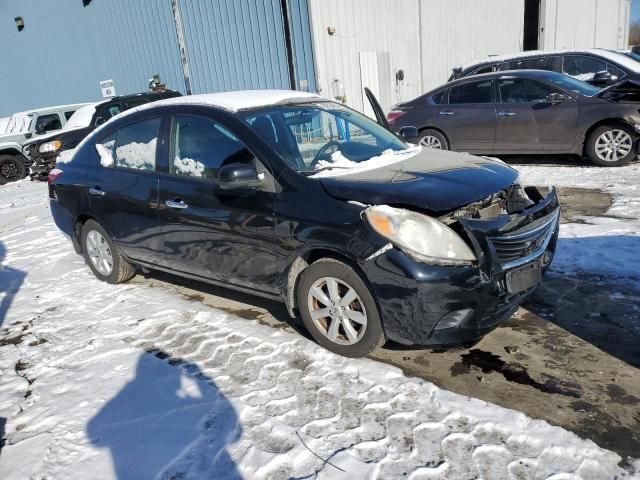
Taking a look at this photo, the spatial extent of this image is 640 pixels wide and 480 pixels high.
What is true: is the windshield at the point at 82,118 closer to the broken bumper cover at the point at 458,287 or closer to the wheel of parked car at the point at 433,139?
the wheel of parked car at the point at 433,139

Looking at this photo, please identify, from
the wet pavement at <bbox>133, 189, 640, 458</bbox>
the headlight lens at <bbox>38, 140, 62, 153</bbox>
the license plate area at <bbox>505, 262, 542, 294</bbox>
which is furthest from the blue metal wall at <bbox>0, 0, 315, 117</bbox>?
the license plate area at <bbox>505, 262, 542, 294</bbox>

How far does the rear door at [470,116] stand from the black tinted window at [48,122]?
1038 cm

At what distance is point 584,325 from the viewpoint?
3479mm

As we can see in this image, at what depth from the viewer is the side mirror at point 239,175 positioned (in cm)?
334

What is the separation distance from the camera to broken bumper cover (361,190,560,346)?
9.21 ft

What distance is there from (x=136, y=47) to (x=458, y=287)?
1637 centimetres

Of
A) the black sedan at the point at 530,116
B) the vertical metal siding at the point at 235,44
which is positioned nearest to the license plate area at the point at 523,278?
the black sedan at the point at 530,116

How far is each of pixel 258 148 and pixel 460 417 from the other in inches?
82.0

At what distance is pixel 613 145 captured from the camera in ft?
25.3

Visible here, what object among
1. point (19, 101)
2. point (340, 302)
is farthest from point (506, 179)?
point (19, 101)

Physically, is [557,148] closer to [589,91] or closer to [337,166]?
[589,91]

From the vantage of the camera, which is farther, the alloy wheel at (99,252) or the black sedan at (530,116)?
the black sedan at (530,116)

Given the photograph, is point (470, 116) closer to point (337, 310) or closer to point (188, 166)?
point (188, 166)

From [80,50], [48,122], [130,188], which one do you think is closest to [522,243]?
[130,188]
